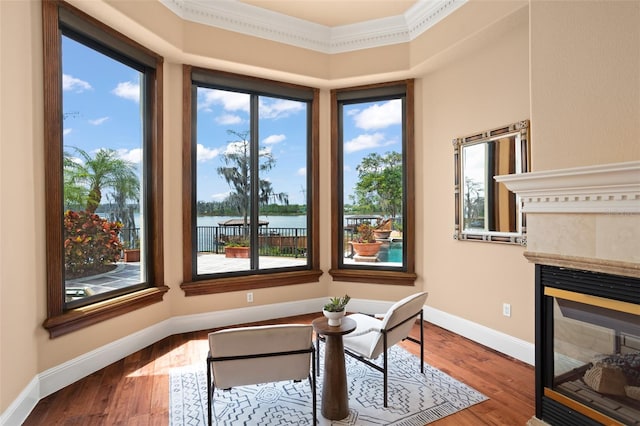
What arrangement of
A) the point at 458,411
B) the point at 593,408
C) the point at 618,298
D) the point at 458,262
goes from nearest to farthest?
the point at 618,298 → the point at 593,408 → the point at 458,411 → the point at 458,262

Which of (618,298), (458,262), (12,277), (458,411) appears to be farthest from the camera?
(458,262)

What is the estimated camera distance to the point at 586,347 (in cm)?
202

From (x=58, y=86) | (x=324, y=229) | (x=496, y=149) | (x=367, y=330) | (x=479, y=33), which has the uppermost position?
(x=479, y=33)

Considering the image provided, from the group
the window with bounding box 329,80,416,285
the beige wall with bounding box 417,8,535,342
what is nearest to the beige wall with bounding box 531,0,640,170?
the beige wall with bounding box 417,8,535,342

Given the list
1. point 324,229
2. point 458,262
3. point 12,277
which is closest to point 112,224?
point 12,277

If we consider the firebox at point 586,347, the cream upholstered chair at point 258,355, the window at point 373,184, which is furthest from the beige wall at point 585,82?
the window at point 373,184

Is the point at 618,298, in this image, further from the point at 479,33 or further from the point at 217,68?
the point at 217,68

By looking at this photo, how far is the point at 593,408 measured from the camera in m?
1.95

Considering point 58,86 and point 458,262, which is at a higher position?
point 58,86

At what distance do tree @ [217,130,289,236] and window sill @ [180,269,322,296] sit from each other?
659mm

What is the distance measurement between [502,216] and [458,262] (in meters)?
0.75

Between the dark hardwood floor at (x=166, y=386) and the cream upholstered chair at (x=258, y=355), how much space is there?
65 centimetres

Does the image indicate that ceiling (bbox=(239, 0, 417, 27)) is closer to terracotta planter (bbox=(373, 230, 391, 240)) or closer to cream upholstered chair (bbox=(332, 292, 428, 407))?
terracotta planter (bbox=(373, 230, 391, 240))

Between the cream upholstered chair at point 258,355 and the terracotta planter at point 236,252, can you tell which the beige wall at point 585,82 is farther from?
the terracotta planter at point 236,252
